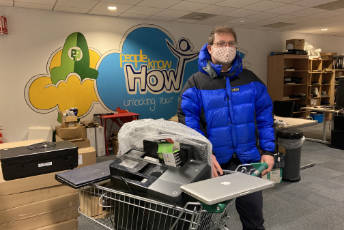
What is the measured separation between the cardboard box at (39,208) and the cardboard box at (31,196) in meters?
0.02

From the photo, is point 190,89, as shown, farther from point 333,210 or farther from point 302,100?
point 302,100

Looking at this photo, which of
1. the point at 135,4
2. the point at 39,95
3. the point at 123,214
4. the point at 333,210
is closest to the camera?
the point at 123,214

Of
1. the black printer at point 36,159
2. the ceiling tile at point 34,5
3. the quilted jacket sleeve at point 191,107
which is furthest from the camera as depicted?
the ceiling tile at point 34,5

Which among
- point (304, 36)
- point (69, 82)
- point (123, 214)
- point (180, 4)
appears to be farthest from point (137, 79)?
point (304, 36)

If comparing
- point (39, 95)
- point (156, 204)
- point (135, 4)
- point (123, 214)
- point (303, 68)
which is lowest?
point (123, 214)

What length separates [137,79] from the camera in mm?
5477

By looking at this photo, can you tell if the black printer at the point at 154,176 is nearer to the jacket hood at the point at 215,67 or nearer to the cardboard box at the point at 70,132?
the jacket hood at the point at 215,67

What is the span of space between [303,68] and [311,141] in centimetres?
298

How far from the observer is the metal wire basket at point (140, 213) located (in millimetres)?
920

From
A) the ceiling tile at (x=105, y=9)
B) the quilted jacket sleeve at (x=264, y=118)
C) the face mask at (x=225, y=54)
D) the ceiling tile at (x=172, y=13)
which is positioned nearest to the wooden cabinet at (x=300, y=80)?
the ceiling tile at (x=172, y=13)

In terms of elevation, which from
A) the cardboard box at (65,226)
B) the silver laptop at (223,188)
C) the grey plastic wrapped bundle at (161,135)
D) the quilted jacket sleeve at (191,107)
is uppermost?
the quilted jacket sleeve at (191,107)

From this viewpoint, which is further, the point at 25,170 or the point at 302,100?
the point at 302,100

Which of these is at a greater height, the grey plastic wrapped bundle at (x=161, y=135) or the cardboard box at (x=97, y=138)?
the grey plastic wrapped bundle at (x=161, y=135)

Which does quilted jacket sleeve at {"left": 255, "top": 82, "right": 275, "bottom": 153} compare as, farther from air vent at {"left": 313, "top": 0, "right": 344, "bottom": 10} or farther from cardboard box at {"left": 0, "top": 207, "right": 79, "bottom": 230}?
air vent at {"left": 313, "top": 0, "right": 344, "bottom": 10}
